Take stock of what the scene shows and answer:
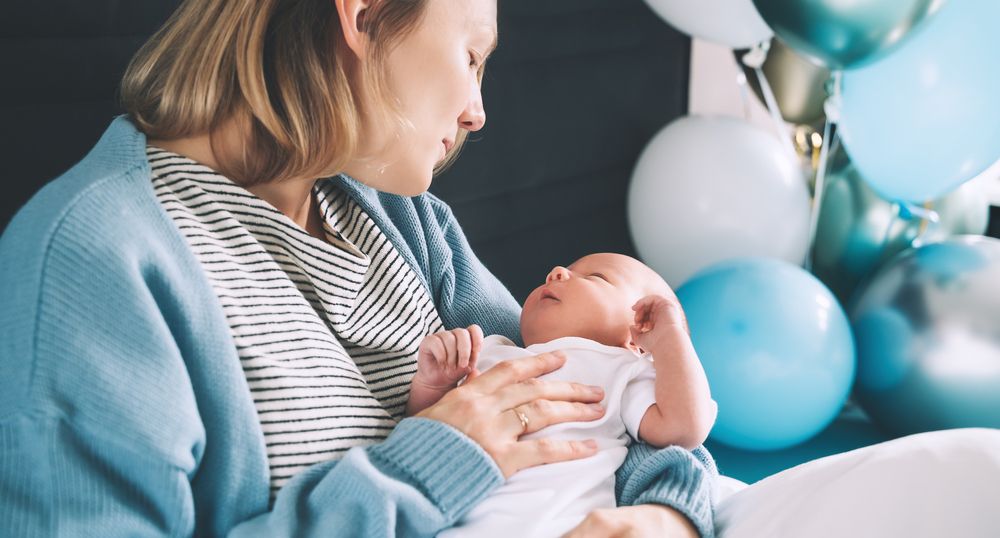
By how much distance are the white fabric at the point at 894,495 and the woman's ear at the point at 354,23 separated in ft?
2.36

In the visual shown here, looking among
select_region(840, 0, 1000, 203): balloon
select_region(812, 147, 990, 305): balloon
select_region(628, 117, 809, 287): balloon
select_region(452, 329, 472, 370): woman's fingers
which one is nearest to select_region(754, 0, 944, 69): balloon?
select_region(840, 0, 1000, 203): balloon

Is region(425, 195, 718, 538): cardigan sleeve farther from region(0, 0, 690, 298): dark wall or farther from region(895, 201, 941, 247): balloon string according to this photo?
region(895, 201, 941, 247): balloon string

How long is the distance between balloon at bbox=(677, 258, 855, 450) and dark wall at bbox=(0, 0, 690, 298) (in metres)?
0.56

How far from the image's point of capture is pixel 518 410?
1.14 m

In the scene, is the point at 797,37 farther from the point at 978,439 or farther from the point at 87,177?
the point at 87,177

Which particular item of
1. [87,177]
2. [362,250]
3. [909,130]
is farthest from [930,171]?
[87,177]

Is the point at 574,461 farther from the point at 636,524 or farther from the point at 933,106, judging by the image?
the point at 933,106

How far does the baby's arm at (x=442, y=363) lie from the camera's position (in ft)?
3.79

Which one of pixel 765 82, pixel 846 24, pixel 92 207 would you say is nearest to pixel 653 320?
pixel 92 207

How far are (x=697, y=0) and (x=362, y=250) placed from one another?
4.92ft

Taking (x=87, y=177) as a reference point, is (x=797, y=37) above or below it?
below

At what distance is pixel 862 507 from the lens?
1022mm

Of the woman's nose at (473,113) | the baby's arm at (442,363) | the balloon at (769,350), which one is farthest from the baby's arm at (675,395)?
the balloon at (769,350)

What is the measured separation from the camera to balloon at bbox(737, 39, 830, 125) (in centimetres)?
277
